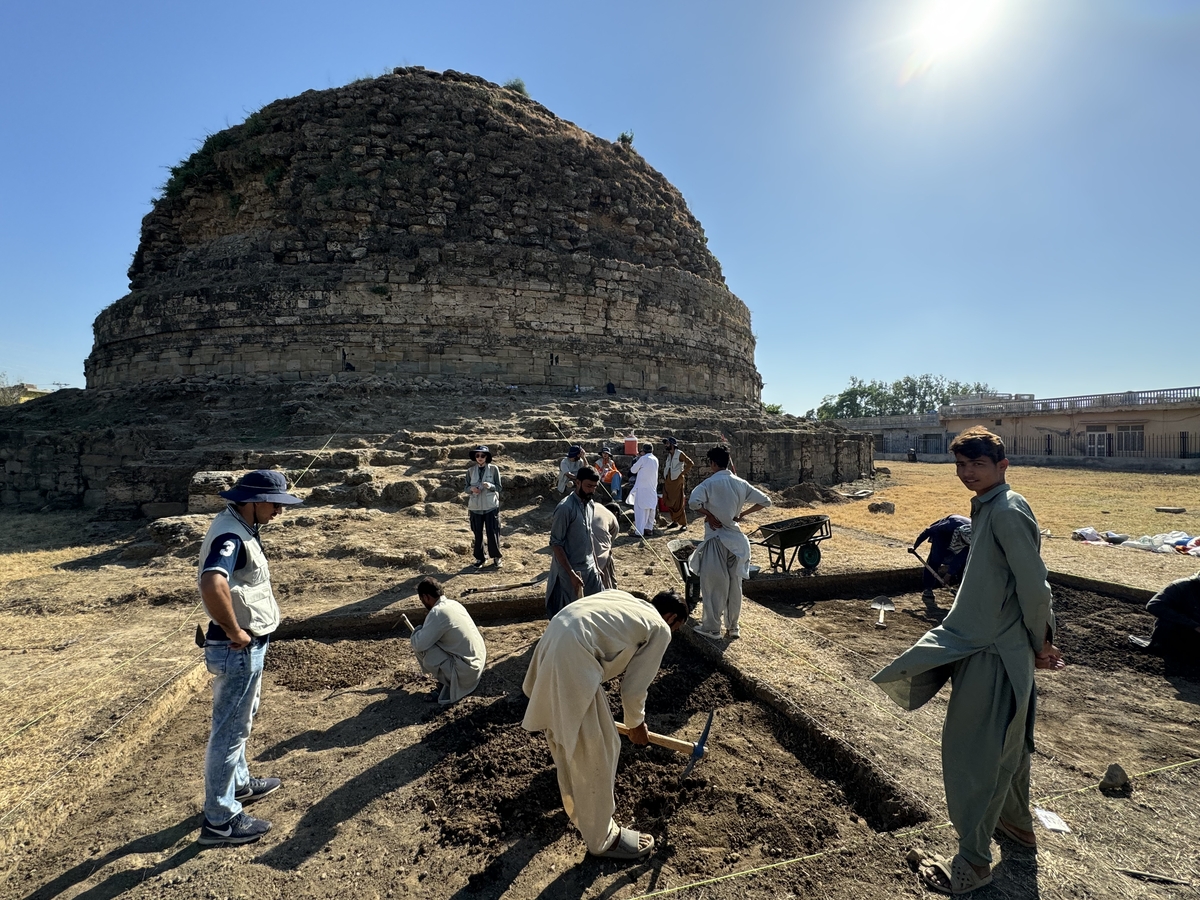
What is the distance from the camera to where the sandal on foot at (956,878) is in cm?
199

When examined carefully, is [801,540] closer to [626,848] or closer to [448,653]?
[448,653]

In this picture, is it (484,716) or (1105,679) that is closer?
(484,716)

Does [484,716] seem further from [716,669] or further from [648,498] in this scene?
[648,498]

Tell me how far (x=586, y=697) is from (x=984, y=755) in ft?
5.18

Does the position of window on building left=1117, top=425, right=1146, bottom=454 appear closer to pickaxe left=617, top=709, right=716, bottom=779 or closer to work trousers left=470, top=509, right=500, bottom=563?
work trousers left=470, top=509, right=500, bottom=563

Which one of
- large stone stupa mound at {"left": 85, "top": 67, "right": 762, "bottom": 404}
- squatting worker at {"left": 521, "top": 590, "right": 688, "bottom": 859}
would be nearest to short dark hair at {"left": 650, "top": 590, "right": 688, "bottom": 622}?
squatting worker at {"left": 521, "top": 590, "right": 688, "bottom": 859}

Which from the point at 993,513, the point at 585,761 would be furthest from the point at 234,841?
the point at 993,513

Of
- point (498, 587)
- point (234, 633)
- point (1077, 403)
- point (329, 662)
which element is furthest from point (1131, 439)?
point (234, 633)

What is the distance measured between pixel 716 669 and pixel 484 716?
179 cm

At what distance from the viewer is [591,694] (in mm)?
2180

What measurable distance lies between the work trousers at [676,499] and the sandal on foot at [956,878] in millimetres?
7050

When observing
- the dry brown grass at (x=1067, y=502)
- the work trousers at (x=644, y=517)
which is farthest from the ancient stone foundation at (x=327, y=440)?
the dry brown grass at (x=1067, y=502)

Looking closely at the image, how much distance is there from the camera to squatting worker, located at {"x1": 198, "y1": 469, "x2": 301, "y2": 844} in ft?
7.98

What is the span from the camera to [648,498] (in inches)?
320
